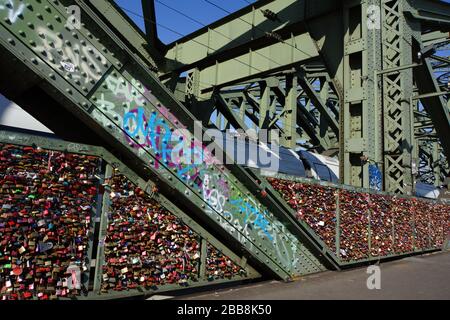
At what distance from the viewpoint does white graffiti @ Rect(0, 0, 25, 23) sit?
3.29 metres

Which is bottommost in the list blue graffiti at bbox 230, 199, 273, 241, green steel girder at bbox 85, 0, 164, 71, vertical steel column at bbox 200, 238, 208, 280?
vertical steel column at bbox 200, 238, 208, 280

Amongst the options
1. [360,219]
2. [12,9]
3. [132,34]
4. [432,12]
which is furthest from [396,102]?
[12,9]

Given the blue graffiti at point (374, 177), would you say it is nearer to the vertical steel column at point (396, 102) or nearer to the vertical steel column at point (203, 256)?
the vertical steel column at point (396, 102)

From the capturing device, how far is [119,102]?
162 inches

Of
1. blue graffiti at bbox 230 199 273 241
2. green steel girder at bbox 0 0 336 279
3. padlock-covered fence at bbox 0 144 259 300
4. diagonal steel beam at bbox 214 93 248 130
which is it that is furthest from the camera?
diagonal steel beam at bbox 214 93 248 130

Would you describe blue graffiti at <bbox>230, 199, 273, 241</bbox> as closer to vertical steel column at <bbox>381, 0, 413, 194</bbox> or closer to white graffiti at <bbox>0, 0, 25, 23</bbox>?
white graffiti at <bbox>0, 0, 25, 23</bbox>

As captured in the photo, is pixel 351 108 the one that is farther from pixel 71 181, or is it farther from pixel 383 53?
pixel 71 181

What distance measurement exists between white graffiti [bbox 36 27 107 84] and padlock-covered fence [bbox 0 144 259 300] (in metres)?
0.87

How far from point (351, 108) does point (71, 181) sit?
8482 millimetres

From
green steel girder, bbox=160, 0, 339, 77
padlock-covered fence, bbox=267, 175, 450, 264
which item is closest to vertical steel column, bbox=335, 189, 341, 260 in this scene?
padlock-covered fence, bbox=267, 175, 450, 264

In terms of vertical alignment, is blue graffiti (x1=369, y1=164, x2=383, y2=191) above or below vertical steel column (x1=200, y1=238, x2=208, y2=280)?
above

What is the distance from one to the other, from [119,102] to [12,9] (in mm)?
1318

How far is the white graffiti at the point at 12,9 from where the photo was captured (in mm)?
3291

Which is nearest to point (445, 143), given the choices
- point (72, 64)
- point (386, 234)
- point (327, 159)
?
point (327, 159)
